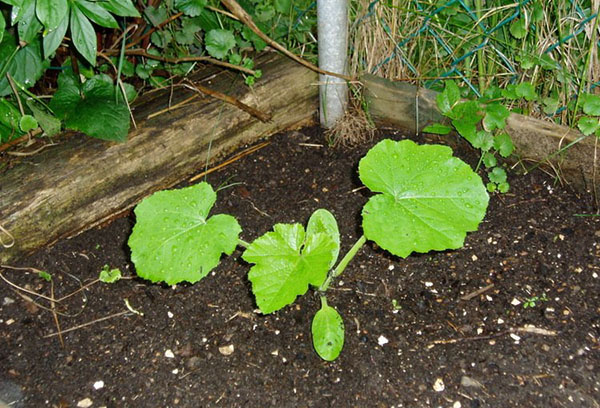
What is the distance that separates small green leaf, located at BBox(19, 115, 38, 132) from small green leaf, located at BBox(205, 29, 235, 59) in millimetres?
641

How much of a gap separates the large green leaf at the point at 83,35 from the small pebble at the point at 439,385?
4.05 feet

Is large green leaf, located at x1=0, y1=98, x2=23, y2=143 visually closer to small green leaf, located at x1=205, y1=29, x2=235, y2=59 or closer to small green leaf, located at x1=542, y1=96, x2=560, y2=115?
small green leaf, located at x1=205, y1=29, x2=235, y2=59

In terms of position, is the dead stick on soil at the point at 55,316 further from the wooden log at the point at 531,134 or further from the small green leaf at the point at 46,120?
the wooden log at the point at 531,134

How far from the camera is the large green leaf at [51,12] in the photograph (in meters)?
1.52

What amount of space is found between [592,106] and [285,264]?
1051mm

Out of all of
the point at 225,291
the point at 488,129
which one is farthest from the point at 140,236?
the point at 488,129

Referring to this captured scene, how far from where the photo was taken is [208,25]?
7.27ft

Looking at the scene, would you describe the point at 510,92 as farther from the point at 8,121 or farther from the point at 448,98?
the point at 8,121

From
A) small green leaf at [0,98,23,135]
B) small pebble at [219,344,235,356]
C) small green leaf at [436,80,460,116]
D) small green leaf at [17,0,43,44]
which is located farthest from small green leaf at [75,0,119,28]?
small green leaf at [436,80,460,116]

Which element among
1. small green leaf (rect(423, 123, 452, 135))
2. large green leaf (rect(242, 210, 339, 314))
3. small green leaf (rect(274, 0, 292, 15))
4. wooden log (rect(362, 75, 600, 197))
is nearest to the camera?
large green leaf (rect(242, 210, 339, 314))

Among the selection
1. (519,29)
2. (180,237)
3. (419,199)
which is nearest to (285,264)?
(180,237)

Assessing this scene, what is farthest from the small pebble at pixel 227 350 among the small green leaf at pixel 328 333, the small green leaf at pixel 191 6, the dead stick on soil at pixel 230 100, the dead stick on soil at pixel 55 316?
the small green leaf at pixel 191 6

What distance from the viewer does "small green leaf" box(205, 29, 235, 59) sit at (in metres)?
2.14

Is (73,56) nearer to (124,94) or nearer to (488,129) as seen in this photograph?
(124,94)
